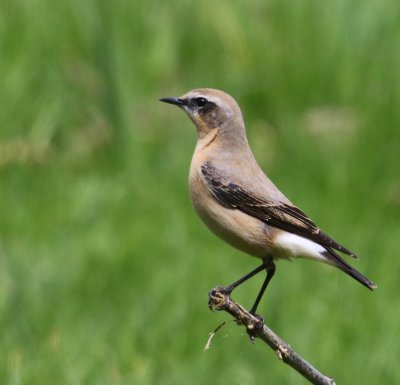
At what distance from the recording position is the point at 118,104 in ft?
30.6

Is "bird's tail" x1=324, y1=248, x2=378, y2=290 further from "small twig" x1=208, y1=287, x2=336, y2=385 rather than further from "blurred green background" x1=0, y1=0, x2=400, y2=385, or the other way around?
"blurred green background" x1=0, y1=0, x2=400, y2=385

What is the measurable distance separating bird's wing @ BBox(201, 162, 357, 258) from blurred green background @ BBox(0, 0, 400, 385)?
1.92 m

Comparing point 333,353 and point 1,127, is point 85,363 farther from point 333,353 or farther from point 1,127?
point 1,127

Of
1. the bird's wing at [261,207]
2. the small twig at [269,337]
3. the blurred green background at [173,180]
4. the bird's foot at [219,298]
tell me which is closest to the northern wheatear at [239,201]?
the bird's wing at [261,207]

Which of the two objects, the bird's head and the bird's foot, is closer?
the bird's foot

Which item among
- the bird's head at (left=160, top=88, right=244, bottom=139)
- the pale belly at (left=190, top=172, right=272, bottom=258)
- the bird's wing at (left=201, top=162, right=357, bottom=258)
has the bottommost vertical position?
the pale belly at (left=190, top=172, right=272, bottom=258)

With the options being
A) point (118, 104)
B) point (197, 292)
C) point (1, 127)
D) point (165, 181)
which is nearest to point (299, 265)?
point (197, 292)

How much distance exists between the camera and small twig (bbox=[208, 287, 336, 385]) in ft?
13.2

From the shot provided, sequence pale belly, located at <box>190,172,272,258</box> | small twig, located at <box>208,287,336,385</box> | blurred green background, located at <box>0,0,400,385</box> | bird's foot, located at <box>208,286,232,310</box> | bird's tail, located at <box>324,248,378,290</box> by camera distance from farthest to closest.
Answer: blurred green background, located at <box>0,0,400,385</box>, pale belly, located at <box>190,172,272,258</box>, bird's tail, located at <box>324,248,378,290</box>, bird's foot, located at <box>208,286,232,310</box>, small twig, located at <box>208,287,336,385</box>

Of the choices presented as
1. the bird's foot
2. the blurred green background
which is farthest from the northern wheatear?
the blurred green background

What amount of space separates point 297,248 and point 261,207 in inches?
13.2

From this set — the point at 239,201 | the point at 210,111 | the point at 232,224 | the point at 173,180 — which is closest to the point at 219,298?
the point at 232,224

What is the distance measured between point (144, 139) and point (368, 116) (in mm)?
1877

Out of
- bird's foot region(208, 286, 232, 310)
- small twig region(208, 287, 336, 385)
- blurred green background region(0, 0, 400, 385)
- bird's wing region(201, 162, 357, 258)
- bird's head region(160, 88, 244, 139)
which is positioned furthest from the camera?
blurred green background region(0, 0, 400, 385)
